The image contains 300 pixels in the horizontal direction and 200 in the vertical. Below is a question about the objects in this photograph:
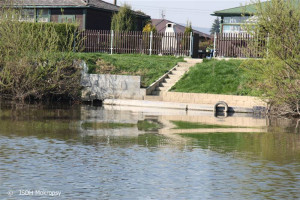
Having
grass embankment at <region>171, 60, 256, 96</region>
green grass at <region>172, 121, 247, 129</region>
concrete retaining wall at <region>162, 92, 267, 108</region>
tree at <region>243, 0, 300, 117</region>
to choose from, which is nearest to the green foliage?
concrete retaining wall at <region>162, 92, 267, 108</region>

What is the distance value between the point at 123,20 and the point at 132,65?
8.94 meters

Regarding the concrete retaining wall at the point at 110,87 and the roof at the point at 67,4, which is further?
the roof at the point at 67,4

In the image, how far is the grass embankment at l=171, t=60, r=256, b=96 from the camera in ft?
97.2

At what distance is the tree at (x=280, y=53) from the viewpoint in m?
24.1

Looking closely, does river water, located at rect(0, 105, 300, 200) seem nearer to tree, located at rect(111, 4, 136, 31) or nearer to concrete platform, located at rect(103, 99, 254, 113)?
concrete platform, located at rect(103, 99, 254, 113)

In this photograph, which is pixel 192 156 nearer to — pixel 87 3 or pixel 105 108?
pixel 105 108

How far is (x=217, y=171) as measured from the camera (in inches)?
519

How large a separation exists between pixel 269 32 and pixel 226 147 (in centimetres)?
898

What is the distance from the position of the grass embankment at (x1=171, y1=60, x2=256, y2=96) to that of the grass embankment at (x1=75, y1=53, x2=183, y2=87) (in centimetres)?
164

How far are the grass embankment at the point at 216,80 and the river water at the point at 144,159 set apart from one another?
243 inches

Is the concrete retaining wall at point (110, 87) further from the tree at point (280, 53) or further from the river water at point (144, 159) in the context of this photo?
the river water at point (144, 159)

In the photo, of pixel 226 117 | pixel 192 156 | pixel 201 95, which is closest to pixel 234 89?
pixel 201 95

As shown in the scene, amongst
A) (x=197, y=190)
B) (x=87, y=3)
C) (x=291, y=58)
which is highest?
(x=87, y=3)

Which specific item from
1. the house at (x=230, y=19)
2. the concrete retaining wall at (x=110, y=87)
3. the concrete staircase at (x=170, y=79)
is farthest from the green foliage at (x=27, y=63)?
the house at (x=230, y=19)
